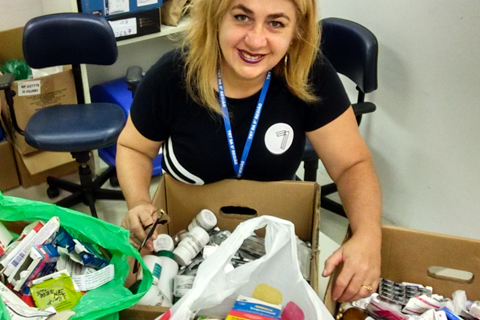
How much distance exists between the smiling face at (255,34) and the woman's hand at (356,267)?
43cm

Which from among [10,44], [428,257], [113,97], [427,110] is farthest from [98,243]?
[10,44]

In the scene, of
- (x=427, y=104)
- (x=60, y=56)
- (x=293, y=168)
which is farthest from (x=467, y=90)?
(x=60, y=56)

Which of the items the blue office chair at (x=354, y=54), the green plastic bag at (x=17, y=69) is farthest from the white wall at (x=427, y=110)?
the green plastic bag at (x=17, y=69)

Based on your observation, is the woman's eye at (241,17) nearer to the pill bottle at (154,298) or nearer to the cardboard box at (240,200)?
the cardboard box at (240,200)

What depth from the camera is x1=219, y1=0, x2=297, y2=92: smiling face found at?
1040 mm

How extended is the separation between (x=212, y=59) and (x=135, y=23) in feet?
4.73

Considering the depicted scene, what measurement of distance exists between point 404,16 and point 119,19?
4.36ft

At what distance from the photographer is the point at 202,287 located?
80 centimetres

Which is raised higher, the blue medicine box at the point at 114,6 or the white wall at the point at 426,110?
the blue medicine box at the point at 114,6

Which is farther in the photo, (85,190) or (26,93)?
(85,190)

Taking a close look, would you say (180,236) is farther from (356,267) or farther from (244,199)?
(356,267)

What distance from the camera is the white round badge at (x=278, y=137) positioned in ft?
3.99

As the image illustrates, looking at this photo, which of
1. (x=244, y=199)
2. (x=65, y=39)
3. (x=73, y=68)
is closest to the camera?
(x=244, y=199)

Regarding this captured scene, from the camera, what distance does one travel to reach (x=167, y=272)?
3.25ft
